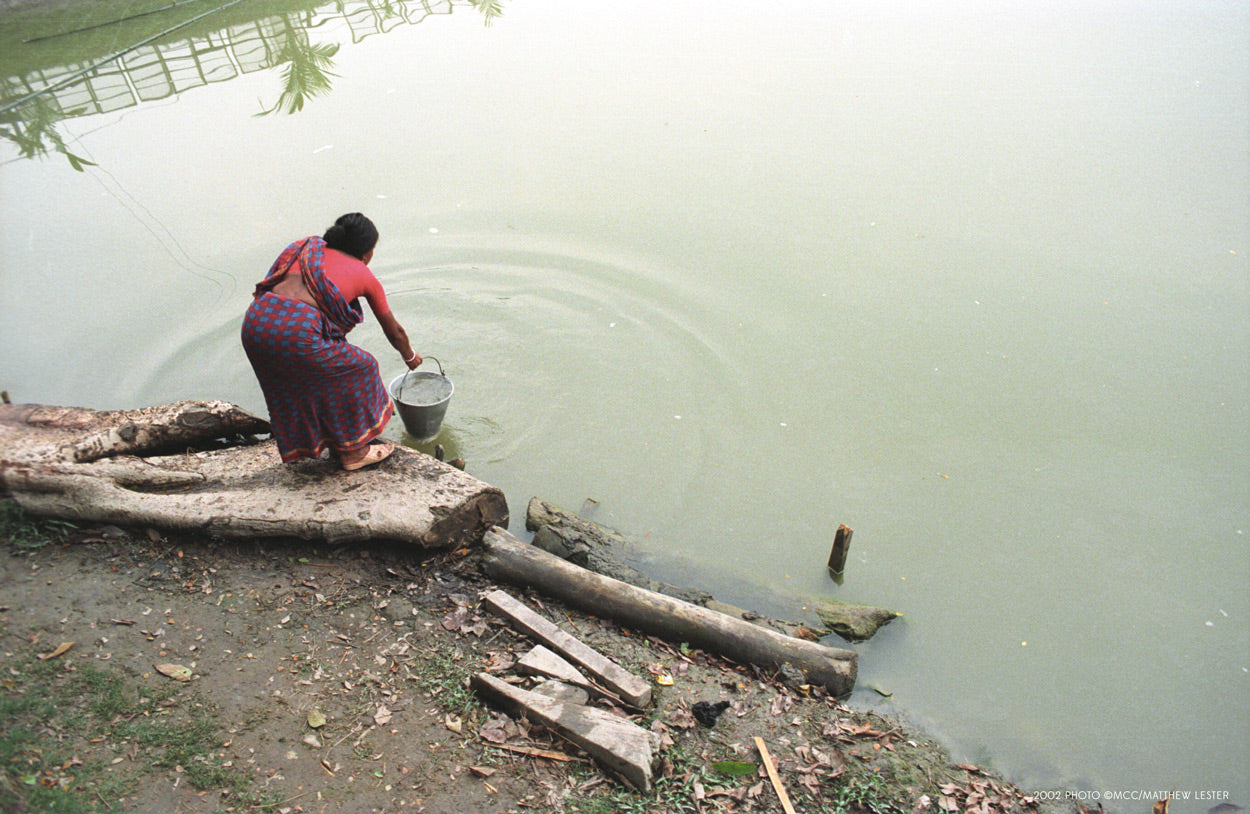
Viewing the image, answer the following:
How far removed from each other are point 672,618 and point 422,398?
219 centimetres

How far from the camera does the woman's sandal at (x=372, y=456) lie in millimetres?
4199

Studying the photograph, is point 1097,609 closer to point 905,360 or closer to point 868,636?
point 868,636

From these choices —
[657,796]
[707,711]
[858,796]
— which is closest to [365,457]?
[707,711]

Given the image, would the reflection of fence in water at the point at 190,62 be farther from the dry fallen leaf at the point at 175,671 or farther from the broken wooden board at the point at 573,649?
the broken wooden board at the point at 573,649

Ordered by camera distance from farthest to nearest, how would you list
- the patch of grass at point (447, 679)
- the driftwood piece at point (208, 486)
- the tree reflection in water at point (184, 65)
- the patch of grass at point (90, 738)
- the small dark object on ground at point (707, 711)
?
the tree reflection in water at point (184, 65) → the driftwood piece at point (208, 486) → the small dark object on ground at point (707, 711) → the patch of grass at point (447, 679) → the patch of grass at point (90, 738)

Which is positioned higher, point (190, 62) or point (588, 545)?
point (190, 62)

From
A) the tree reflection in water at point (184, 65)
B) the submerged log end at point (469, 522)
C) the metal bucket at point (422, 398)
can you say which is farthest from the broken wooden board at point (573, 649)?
the tree reflection in water at point (184, 65)

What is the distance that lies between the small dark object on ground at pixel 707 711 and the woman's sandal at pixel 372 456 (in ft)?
6.48

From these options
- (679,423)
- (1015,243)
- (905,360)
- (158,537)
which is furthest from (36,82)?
(1015,243)

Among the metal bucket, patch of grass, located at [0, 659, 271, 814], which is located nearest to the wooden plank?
patch of grass, located at [0, 659, 271, 814]

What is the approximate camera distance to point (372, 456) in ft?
13.9

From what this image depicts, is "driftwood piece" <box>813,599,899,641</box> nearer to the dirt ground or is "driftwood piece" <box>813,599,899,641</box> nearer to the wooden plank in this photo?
the dirt ground

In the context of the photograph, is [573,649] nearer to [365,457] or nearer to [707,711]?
[707,711]

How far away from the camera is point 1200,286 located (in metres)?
6.78
